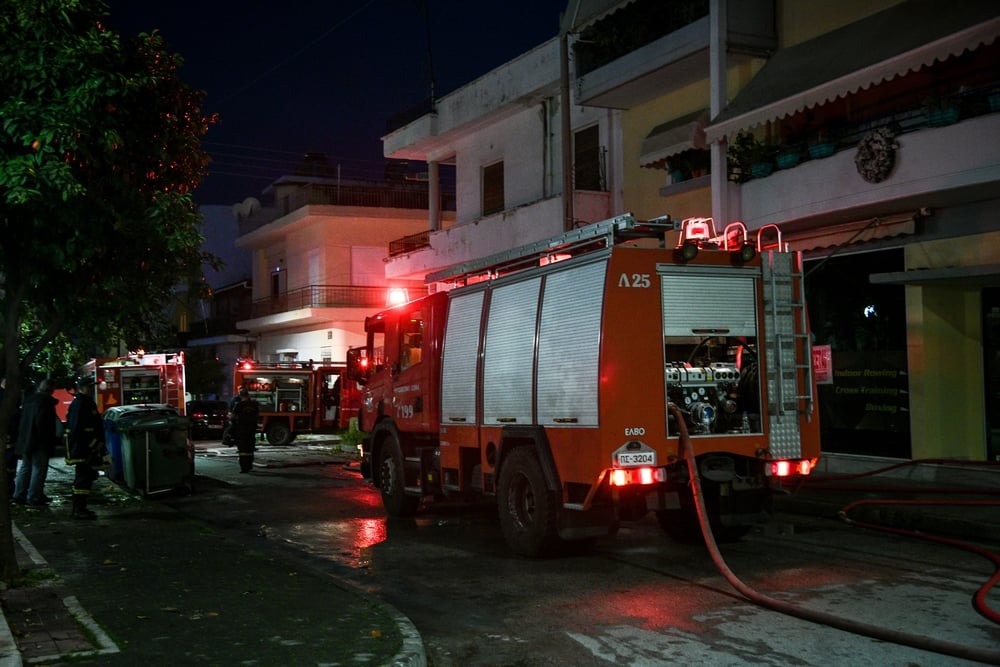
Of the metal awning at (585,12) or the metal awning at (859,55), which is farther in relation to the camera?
the metal awning at (585,12)

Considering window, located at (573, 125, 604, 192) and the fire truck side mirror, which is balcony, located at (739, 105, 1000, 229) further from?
the fire truck side mirror

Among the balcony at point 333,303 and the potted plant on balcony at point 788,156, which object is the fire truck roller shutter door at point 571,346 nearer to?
the potted plant on balcony at point 788,156

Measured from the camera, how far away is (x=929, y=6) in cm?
1376

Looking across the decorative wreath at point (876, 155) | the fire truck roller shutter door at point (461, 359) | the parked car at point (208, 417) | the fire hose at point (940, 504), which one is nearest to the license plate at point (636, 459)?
the fire hose at point (940, 504)

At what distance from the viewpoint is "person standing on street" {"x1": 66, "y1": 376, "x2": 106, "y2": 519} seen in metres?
13.0

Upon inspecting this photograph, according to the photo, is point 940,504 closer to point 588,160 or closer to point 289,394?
point 588,160

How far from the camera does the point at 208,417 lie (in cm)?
3516

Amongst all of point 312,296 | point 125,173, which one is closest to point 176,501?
point 125,173

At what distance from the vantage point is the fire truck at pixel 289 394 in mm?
31734

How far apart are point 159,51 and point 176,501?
8871mm

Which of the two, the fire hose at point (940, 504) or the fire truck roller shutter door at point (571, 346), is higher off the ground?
the fire truck roller shutter door at point (571, 346)

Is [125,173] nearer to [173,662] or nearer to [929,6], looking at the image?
[173,662]

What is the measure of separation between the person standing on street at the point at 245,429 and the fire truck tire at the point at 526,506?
11565mm

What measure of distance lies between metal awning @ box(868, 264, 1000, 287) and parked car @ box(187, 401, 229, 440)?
2518 centimetres
